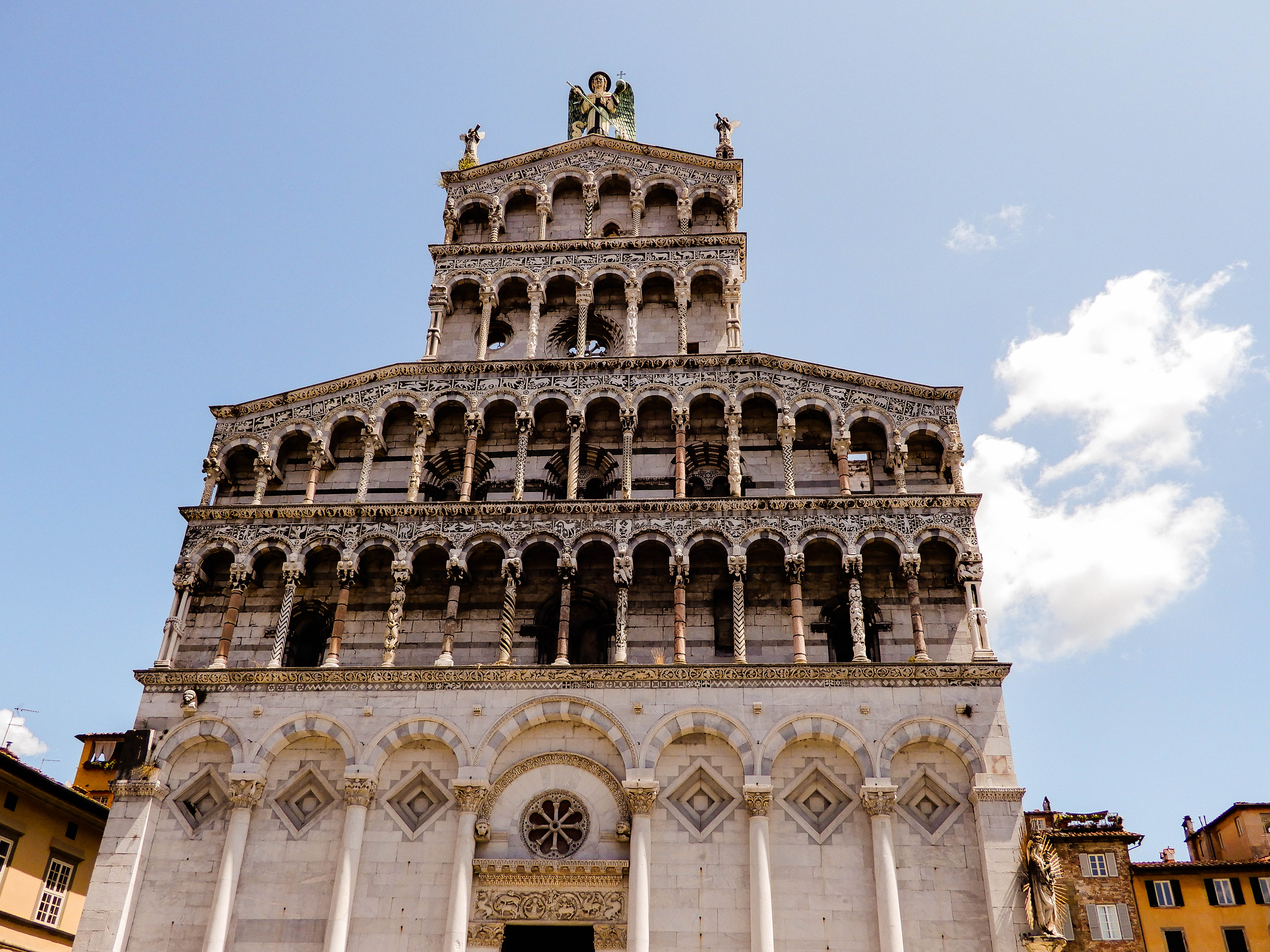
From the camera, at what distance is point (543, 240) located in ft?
99.5

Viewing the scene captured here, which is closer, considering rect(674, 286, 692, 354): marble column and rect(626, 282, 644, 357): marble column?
rect(626, 282, 644, 357): marble column

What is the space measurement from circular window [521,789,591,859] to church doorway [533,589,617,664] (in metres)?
3.35

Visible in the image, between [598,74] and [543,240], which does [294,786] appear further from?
[598,74]

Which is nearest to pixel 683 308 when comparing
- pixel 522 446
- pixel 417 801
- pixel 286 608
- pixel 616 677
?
pixel 522 446

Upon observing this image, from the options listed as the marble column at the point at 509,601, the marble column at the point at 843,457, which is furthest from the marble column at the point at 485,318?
the marble column at the point at 843,457

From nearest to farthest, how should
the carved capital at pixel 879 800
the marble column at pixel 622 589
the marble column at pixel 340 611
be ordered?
the carved capital at pixel 879 800, the marble column at pixel 622 589, the marble column at pixel 340 611

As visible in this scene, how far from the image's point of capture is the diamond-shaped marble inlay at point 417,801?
21984mm

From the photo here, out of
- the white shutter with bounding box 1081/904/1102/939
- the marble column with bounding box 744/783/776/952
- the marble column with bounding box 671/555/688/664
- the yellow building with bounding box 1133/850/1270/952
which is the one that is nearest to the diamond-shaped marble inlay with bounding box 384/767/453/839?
the marble column with bounding box 671/555/688/664

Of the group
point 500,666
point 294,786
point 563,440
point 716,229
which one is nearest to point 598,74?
point 716,229

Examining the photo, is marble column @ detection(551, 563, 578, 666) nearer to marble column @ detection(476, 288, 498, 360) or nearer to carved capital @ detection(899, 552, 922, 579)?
marble column @ detection(476, 288, 498, 360)

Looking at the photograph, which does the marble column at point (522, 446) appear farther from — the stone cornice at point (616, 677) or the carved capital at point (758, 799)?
the carved capital at point (758, 799)

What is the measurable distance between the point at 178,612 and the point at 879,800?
53.4 feet

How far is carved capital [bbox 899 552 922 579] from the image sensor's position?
923 inches

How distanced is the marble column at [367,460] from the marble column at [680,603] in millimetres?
7884
